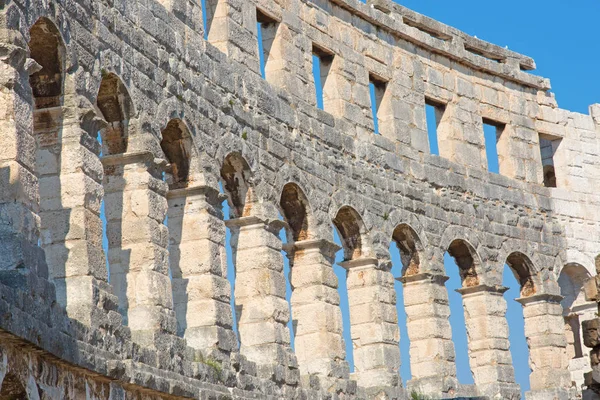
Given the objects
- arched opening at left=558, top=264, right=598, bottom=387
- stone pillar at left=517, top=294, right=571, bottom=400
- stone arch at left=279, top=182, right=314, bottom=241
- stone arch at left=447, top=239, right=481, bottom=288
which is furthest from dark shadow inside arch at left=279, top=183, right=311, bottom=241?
arched opening at left=558, top=264, right=598, bottom=387

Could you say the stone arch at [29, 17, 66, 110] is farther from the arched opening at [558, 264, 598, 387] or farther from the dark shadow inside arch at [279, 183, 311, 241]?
the arched opening at [558, 264, 598, 387]

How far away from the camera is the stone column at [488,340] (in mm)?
21203

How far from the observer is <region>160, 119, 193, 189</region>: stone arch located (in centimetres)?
1528

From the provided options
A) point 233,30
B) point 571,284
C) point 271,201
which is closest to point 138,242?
point 271,201

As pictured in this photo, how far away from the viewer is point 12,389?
412 inches

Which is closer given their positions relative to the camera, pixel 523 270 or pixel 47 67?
pixel 47 67

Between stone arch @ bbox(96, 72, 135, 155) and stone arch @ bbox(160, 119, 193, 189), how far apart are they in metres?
1.17

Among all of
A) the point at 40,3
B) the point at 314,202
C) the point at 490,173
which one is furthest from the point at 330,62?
the point at 40,3

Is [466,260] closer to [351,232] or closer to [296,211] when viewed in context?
Answer: [351,232]

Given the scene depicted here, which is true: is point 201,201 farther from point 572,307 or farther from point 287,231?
point 572,307

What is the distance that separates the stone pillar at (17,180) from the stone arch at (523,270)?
41.5ft

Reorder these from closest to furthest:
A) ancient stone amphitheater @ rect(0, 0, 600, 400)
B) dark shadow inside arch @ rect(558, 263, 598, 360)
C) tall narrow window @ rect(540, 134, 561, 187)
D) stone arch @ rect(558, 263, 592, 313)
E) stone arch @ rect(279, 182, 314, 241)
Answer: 1. ancient stone amphitheater @ rect(0, 0, 600, 400)
2. stone arch @ rect(279, 182, 314, 241)
3. stone arch @ rect(558, 263, 592, 313)
4. dark shadow inside arch @ rect(558, 263, 598, 360)
5. tall narrow window @ rect(540, 134, 561, 187)

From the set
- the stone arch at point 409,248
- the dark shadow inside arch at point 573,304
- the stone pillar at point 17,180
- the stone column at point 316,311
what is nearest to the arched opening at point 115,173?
the stone pillar at point 17,180

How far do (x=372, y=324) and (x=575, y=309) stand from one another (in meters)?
7.22
